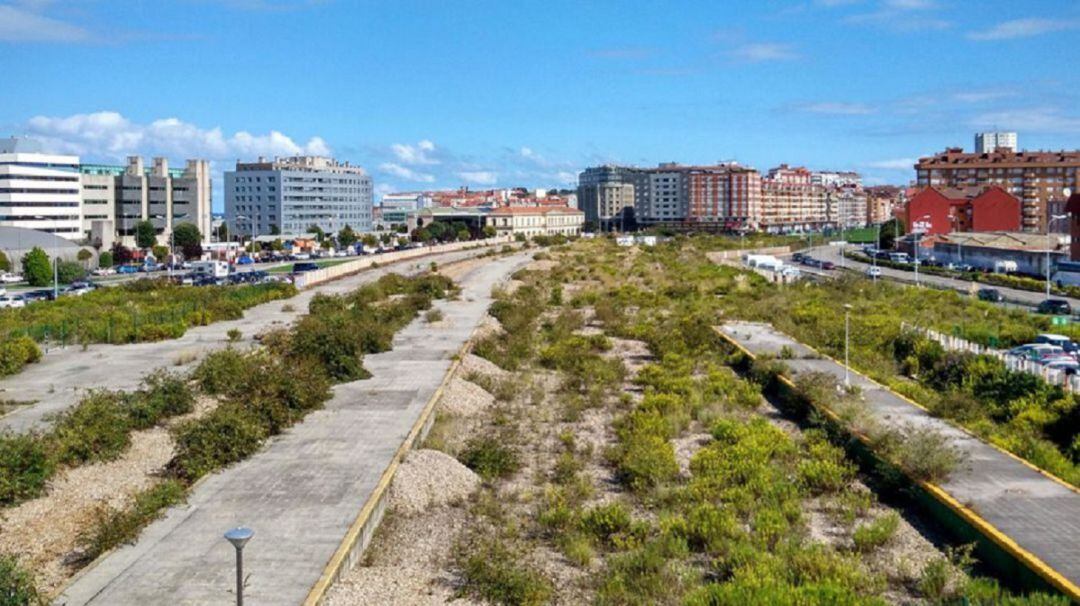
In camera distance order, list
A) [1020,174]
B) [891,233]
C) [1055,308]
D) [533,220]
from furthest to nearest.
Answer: [533,220]
[1020,174]
[891,233]
[1055,308]

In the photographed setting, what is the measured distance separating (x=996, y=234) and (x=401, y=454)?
6355 centimetres

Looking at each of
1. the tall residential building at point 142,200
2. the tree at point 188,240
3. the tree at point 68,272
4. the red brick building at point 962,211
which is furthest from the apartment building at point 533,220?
the tree at point 68,272

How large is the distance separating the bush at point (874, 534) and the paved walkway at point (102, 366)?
47.0ft

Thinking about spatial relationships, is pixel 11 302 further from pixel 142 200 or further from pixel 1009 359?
pixel 142 200

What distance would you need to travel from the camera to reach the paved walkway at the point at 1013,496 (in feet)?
39.0

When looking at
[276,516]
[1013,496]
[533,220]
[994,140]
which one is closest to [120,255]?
[533,220]

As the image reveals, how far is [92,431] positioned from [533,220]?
122372 millimetres

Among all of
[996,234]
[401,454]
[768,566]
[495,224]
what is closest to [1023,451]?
[768,566]

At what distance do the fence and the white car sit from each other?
118 feet

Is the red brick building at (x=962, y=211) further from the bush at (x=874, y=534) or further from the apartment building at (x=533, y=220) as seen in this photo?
the bush at (x=874, y=534)

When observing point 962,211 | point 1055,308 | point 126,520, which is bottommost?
point 126,520

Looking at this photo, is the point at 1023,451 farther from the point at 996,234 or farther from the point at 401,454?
the point at 996,234

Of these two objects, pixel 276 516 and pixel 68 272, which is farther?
pixel 68 272

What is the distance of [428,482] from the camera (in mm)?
15516
